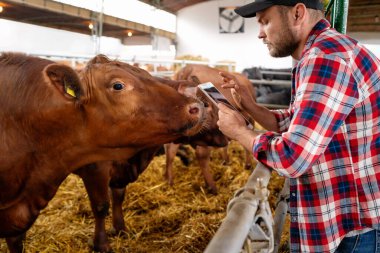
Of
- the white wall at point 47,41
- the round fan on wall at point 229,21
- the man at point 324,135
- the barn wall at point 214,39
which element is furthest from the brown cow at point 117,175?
the round fan on wall at point 229,21

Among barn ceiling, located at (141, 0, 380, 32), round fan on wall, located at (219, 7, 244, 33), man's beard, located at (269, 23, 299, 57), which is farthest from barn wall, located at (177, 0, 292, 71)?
man's beard, located at (269, 23, 299, 57)

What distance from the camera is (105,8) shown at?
1390 centimetres

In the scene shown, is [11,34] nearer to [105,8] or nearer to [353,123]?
[105,8]

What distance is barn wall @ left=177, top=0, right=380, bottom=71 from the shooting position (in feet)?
80.0

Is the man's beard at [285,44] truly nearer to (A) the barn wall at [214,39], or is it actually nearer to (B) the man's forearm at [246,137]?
(B) the man's forearm at [246,137]

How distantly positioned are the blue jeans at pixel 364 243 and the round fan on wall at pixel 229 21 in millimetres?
24173

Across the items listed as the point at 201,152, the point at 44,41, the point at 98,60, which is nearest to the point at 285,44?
the point at 98,60

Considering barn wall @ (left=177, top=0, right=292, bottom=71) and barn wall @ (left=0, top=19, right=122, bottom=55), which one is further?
barn wall @ (left=177, top=0, right=292, bottom=71)

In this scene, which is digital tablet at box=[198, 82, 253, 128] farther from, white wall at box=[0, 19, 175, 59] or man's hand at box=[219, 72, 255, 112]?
white wall at box=[0, 19, 175, 59]

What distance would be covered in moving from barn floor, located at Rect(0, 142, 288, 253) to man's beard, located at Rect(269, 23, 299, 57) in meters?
2.08

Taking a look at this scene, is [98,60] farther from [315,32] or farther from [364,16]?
[364,16]

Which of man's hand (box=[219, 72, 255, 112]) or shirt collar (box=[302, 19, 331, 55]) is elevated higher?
shirt collar (box=[302, 19, 331, 55])

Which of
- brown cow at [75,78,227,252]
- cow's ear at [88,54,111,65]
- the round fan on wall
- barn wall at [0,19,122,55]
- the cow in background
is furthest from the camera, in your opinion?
the round fan on wall

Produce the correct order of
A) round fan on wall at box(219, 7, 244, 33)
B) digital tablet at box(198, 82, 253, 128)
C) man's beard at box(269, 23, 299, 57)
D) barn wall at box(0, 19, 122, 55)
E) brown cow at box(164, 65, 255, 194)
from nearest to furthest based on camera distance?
1. man's beard at box(269, 23, 299, 57)
2. digital tablet at box(198, 82, 253, 128)
3. brown cow at box(164, 65, 255, 194)
4. barn wall at box(0, 19, 122, 55)
5. round fan on wall at box(219, 7, 244, 33)
